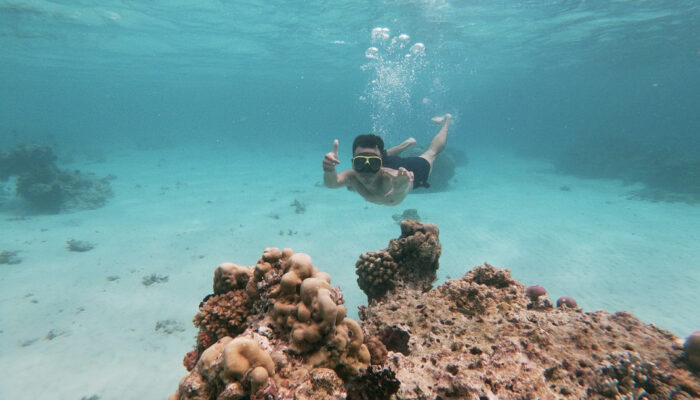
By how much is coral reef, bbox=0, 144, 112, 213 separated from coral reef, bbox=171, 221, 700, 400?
23601 millimetres

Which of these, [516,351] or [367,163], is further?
[367,163]

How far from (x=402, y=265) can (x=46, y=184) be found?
2471cm

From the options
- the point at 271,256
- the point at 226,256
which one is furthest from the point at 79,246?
the point at 271,256

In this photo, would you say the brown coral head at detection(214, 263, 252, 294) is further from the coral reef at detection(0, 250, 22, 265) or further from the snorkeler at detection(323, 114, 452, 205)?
the coral reef at detection(0, 250, 22, 265)

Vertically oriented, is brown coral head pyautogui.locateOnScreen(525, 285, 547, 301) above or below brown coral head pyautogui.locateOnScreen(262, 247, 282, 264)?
below

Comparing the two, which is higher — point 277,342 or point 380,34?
point 380,34

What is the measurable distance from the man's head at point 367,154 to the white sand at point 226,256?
493 centimetres

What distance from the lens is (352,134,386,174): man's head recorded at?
5.93 metres

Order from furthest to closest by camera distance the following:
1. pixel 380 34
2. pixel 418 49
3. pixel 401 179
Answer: pixel 418 49 → pixel 380 34 → pixel 401 179

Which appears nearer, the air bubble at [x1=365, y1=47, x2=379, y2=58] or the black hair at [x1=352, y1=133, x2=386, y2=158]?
the black hair at [x1=352, y1=133, x2=386, y2=158]

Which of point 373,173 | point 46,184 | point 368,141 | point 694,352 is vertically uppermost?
point 368,141

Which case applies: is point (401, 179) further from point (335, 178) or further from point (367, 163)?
point (335, 178)

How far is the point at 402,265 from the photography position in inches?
185

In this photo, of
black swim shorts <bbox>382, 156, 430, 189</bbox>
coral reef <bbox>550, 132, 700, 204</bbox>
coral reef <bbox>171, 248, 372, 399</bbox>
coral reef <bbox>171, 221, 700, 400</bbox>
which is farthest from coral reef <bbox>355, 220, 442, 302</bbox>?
coral reef <bbox>550, 132, 700, 204</bbox>
